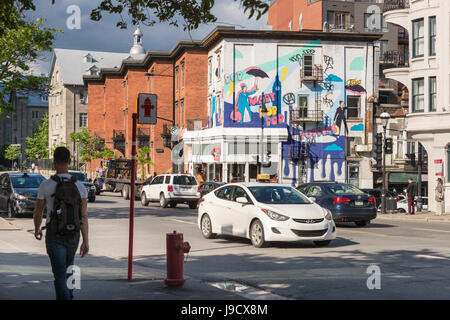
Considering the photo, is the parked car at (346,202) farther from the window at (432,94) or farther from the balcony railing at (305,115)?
the balcony railing at (305,115)

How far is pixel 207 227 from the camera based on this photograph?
17328 millimetres

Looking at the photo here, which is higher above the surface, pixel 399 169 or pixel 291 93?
pixel 291 93

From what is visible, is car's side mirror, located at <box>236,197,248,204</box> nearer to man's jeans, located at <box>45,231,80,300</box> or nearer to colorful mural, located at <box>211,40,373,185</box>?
man's jeans, located at <box>45,231,80,300</box>

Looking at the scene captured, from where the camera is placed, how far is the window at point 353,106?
5228 centimetres

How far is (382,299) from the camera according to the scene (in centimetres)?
862

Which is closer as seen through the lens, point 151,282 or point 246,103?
point 151,282

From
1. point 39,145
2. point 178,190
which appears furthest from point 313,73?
point 39,145

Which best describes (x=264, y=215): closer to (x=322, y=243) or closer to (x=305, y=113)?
(x=322, y=243)

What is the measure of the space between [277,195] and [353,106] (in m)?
37.7

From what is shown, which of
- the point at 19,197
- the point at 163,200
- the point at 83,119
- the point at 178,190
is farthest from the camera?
the point at 83,119

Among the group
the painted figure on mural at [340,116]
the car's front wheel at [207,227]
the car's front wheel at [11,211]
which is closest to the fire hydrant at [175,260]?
the car's front wheel at [207,227]
